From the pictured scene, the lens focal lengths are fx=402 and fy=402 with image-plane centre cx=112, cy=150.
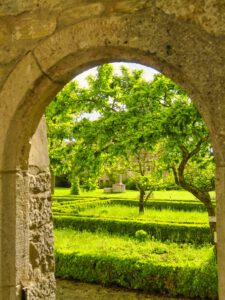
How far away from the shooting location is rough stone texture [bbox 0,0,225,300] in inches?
77.9

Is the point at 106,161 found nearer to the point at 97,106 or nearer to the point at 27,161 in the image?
the point at 97,106

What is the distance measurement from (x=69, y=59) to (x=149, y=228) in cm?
978

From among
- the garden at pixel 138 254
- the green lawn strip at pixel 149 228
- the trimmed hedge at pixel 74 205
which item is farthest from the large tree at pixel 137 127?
the trimmed hedge at pixel 74 205

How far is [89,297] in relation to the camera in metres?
8.20

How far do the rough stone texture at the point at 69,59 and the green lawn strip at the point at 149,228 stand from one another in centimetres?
865

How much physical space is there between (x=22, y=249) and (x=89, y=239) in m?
8.95

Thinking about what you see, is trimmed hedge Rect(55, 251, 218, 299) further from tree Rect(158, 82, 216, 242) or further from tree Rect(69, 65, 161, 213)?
tree Rect(69, 65, 161, 213)

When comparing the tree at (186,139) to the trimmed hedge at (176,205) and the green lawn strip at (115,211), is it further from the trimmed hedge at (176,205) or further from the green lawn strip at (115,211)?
the trimmed hedge at (176,205)

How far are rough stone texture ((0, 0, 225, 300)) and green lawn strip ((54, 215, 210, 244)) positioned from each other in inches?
340

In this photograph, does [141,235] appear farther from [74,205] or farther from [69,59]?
[69,59]

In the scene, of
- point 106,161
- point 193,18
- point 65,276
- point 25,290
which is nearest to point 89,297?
point 65,276

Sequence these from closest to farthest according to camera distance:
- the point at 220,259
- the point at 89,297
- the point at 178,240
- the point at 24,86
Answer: the point at 220,259 < the point at 24,86 < the point at 89,297 < the point at 178,240

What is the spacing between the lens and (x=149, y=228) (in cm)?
1165

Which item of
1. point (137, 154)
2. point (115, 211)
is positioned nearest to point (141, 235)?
point (137, 154)
